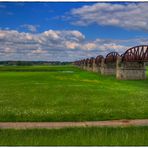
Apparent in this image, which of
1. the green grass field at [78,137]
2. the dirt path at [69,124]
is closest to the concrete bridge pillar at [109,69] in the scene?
the dirt path at [69,124]

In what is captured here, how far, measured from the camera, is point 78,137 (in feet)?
34.5

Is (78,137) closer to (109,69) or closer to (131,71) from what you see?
(131,71)

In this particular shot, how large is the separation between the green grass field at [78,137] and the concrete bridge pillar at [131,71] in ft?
159

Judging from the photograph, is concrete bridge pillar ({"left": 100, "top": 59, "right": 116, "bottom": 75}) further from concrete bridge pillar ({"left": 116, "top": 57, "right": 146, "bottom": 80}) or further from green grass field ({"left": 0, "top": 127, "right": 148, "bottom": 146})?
green grass field ({"left": 0, "top": 127, "right": 148, "bottom": 146})

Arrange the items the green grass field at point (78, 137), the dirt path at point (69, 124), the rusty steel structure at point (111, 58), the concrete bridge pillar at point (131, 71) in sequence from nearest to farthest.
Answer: the green grass field at point (78, 137) → the dirt path at point (69, 124) → the concrete bridge pillar at point (131, 71) → the rusty steel structure at point (111, 58)

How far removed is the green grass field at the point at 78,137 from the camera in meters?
9.59

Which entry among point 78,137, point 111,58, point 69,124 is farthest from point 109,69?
point 78,137

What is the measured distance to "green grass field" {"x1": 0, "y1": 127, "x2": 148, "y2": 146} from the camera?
9594 millimetres

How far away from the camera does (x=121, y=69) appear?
6100 cm

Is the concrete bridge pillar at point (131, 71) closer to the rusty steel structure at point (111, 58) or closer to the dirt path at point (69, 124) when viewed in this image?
the rusty steel structure at point (111, 58)

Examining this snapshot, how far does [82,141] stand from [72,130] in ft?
6.65

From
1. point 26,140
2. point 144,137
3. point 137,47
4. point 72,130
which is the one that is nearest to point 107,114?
point 72,130

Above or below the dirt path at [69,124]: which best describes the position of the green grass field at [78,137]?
above

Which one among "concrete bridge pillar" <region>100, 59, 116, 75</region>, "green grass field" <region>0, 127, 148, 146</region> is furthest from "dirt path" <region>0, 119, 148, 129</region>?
"concrete bridge pillar" <region>100, 59, 116, 75</region>
